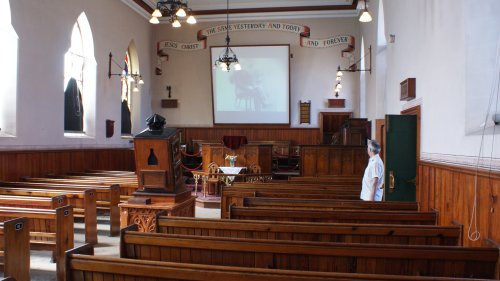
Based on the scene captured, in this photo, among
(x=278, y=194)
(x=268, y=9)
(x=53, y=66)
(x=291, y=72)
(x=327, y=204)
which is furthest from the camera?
(x=291, y=72)

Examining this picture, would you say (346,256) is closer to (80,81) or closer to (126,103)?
(80,81)

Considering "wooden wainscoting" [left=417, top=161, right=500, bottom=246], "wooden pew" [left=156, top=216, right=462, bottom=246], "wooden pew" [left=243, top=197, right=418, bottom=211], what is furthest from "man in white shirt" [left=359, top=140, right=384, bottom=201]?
"wooden pew" [left=156, top=216, right=462, bottom=246]

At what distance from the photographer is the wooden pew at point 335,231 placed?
10.0ft

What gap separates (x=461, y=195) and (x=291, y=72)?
11147mm

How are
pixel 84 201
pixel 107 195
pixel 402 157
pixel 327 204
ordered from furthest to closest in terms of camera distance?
pixel 107 195 < pixel 402 157 < pixel 84 201 < pixel 327 204

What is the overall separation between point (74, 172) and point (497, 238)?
8743 millimetres

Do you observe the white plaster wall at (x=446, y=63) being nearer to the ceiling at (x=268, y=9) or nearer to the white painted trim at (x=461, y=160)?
the white painted trim at (x=461, y=160)

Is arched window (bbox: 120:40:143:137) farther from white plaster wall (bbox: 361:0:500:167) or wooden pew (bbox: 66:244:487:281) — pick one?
wooden pew (bbox: 66:244:487:281)

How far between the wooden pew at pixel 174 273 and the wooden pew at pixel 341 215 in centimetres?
201

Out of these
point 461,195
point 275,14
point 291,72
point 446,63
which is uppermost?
point 275,14

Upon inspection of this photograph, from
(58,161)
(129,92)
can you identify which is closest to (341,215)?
(58,161)

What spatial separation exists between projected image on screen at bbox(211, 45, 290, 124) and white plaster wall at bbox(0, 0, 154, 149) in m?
3.71

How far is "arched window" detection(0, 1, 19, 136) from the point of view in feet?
27.0

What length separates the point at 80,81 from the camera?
11.2m
